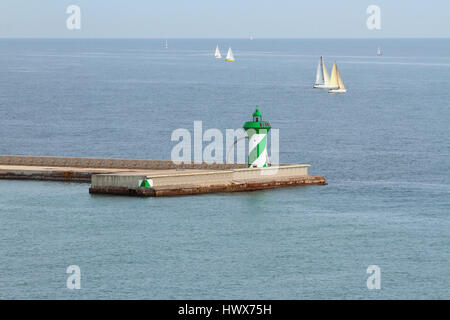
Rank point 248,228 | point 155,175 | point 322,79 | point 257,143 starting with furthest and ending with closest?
point 322,79 → point 257,143 → point 155,175 → point 248,228

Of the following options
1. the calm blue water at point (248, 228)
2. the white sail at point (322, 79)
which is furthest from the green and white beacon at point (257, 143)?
the white sail at point (322, 79)

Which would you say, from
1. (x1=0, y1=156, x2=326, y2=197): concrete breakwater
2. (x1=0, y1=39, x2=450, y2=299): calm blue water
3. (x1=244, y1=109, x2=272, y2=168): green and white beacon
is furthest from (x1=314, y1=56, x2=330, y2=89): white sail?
(x1=0, y1=156, x2=326, y2=197): concrete breakwater

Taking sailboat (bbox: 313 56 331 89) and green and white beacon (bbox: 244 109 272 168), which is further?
sailboat (bbox: 313 56 331 89)

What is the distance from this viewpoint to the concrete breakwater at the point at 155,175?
61.8 meters

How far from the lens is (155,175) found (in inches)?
2437

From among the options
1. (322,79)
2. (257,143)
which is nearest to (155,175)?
(257,143)

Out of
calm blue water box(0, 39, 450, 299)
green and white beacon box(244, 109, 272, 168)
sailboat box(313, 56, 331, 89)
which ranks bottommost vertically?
calm blue water box(0, 39, 450, 299)

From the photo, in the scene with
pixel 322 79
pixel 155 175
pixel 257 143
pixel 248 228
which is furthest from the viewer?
pixel 322 79

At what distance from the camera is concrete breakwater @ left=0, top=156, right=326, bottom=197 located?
61.8 metres

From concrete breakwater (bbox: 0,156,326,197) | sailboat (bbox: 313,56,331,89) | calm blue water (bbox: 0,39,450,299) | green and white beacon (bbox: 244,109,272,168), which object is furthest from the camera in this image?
sailboat (bbox: 313,56,331,89)

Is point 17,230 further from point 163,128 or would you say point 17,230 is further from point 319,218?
point 163,128

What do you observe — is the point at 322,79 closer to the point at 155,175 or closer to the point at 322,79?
the point at 322,79

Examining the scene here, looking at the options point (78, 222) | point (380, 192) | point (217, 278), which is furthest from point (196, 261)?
point (380, 192)

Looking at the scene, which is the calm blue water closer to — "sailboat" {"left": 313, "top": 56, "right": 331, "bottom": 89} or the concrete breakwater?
the concrete breakwater
